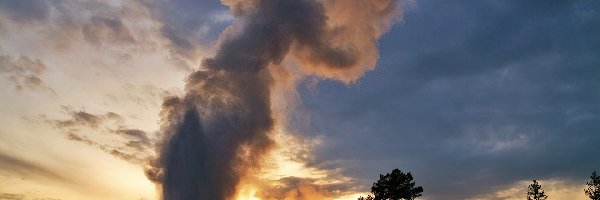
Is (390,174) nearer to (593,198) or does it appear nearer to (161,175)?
(593,198)

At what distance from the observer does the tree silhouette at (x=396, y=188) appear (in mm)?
55719

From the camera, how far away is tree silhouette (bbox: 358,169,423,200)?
2194 inches

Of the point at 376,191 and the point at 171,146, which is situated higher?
the point at 171,146

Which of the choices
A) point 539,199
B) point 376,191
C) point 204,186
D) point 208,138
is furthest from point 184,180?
point 539,199

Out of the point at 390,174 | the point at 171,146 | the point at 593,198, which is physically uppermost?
the point at 171,146

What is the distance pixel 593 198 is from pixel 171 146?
213ft

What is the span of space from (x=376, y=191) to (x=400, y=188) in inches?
133

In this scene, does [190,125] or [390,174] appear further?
[190,125]

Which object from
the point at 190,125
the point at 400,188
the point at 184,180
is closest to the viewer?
the point at 400,188

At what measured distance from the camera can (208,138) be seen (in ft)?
240

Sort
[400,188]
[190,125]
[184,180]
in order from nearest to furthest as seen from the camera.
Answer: [400,188] < [184,180] < [190,125]

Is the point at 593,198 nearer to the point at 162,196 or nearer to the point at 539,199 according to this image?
the point at 539,199

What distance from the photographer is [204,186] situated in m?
68.8

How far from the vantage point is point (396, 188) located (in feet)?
184
